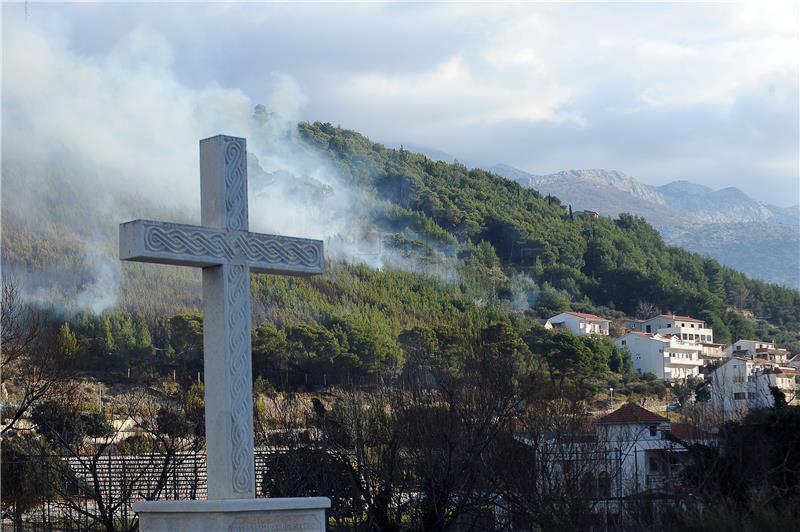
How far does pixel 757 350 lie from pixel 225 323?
108 metres

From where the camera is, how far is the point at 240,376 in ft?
33.7

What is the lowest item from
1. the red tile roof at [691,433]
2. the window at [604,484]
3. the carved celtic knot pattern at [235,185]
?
the window at [604,484]

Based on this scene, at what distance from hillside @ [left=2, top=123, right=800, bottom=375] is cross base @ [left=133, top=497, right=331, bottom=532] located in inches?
2573

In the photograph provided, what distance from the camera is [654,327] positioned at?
118m

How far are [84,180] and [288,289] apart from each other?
2772 centimetres

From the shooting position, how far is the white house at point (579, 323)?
11106 centimetres

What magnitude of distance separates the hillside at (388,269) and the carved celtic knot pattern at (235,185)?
6455 cm

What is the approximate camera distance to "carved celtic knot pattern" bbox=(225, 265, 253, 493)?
397 inches

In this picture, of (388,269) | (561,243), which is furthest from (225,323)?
(561,243)

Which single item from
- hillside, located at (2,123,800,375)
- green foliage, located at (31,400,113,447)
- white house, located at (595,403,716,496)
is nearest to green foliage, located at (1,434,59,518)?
green foliage, located at (31,400,113,447)

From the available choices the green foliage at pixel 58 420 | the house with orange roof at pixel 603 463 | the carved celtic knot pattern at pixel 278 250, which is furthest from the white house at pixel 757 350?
the carved celtic knot pattern at pixel 278 250

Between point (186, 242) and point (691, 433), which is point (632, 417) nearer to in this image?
point (691, 433)

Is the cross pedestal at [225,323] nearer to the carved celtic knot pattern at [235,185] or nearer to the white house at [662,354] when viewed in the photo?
the carved celtic knot pattern at [235,185]

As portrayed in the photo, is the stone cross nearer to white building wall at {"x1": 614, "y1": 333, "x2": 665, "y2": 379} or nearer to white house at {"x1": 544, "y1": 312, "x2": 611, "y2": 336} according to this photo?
white building wall at {"x1": 614, "y1": 333, "x2": 665, "y2": 379}
